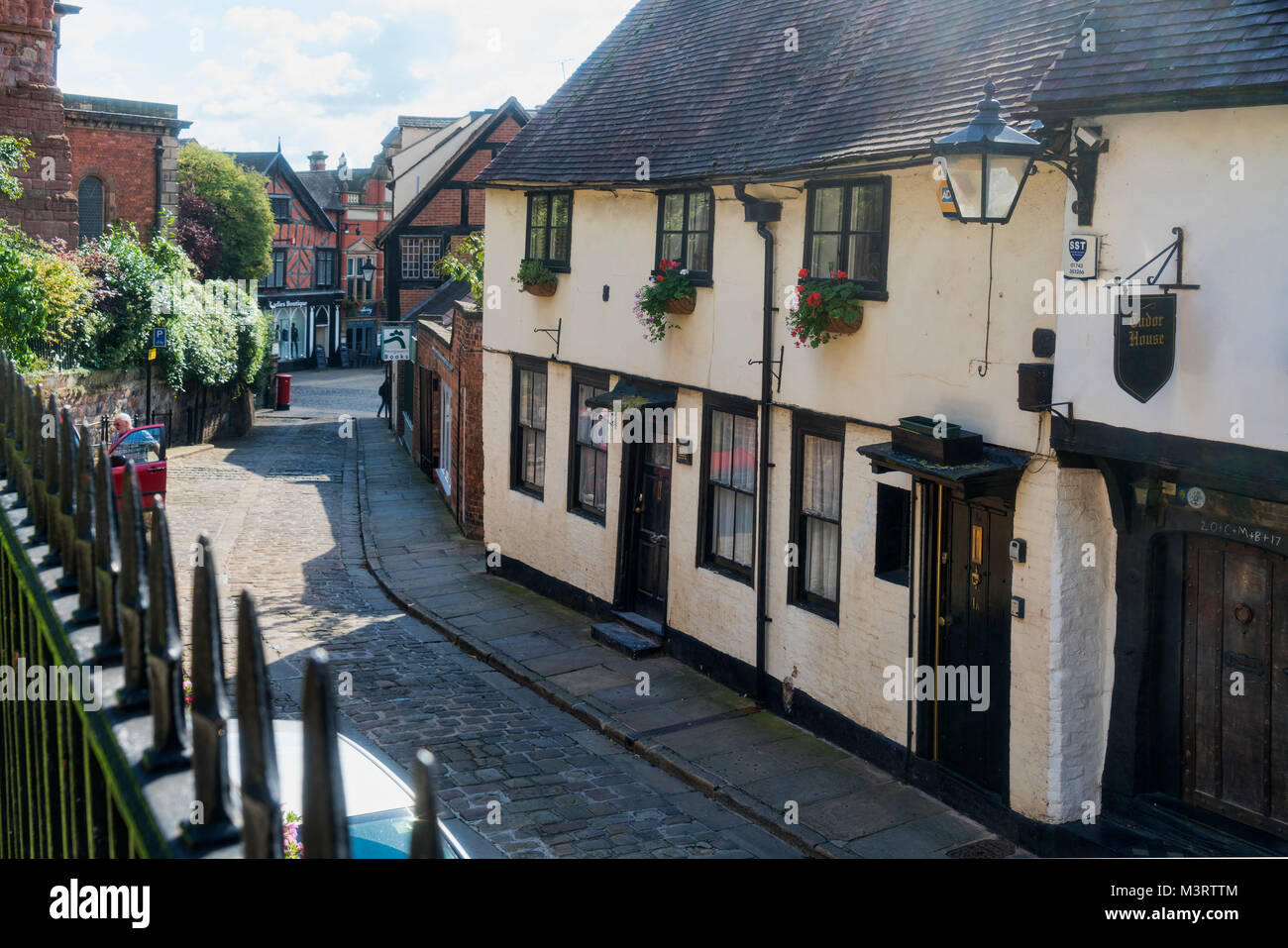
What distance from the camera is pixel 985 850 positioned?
9086mm

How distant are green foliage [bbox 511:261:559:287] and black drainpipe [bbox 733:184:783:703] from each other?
4496mm

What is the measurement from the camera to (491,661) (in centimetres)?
1418

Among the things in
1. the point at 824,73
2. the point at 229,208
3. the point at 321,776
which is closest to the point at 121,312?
the point at 824,73

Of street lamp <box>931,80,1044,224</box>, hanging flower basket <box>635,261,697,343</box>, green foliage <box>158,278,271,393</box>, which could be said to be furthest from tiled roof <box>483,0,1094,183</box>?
green foliage <box>158,278,271,393</box>

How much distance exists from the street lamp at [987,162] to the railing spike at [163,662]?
23.0 feet

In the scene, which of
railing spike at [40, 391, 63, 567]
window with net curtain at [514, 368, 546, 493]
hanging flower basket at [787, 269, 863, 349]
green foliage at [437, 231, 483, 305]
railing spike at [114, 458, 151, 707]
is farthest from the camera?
green foliage at [437, 231, 483, 305]

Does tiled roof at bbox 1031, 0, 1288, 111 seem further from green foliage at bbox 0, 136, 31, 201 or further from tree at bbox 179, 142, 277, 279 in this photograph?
tree at bbox 179, 142, 277, 279

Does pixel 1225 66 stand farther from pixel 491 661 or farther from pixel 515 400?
pixel 515 400

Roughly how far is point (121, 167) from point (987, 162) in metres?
39.9

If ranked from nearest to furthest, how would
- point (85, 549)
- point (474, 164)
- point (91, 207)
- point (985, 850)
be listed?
point (85, 549) → point (985, 850) → point (474, 164) → point (91, 207)

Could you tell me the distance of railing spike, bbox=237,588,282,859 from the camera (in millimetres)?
1544

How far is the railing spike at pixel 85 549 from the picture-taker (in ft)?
8.99

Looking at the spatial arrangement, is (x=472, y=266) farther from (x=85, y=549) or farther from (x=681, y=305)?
(x=85, y=549)

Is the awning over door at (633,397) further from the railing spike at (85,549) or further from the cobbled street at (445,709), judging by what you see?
the railing spike at (85,549)
